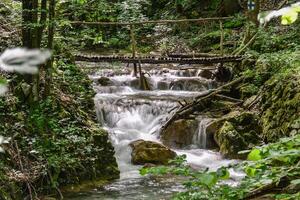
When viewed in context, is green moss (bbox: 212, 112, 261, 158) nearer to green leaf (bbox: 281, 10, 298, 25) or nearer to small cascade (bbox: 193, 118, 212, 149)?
small cascade (bbox: 193, 118, 212, 149)

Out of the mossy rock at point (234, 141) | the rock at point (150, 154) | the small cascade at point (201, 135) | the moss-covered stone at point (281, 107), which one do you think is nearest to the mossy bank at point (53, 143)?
the rock at point (150, 154)

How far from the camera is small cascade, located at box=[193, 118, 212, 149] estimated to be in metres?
9.52

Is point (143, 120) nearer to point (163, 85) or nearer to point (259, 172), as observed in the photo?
point (163, 85)

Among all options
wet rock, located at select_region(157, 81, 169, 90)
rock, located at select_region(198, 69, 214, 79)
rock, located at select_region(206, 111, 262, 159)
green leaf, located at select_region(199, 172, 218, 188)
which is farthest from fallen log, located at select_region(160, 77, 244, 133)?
green leaf, located at select_region(199, 172, 218, 188)

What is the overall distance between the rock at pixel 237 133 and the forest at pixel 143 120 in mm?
20

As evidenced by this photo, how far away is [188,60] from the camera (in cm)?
1095

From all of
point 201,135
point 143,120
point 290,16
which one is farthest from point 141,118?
point 290,16

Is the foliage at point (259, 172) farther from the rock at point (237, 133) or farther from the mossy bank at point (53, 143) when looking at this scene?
the rock at point (237, 133)

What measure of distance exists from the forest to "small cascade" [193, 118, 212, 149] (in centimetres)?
2

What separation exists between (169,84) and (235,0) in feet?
22.3

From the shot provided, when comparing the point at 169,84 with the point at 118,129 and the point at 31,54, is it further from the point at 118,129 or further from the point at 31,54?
the point at 31,54

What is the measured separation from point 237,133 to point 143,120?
8.85ft

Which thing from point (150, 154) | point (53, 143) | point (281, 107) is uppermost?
point (281, 107)

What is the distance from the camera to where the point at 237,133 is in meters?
8.67
